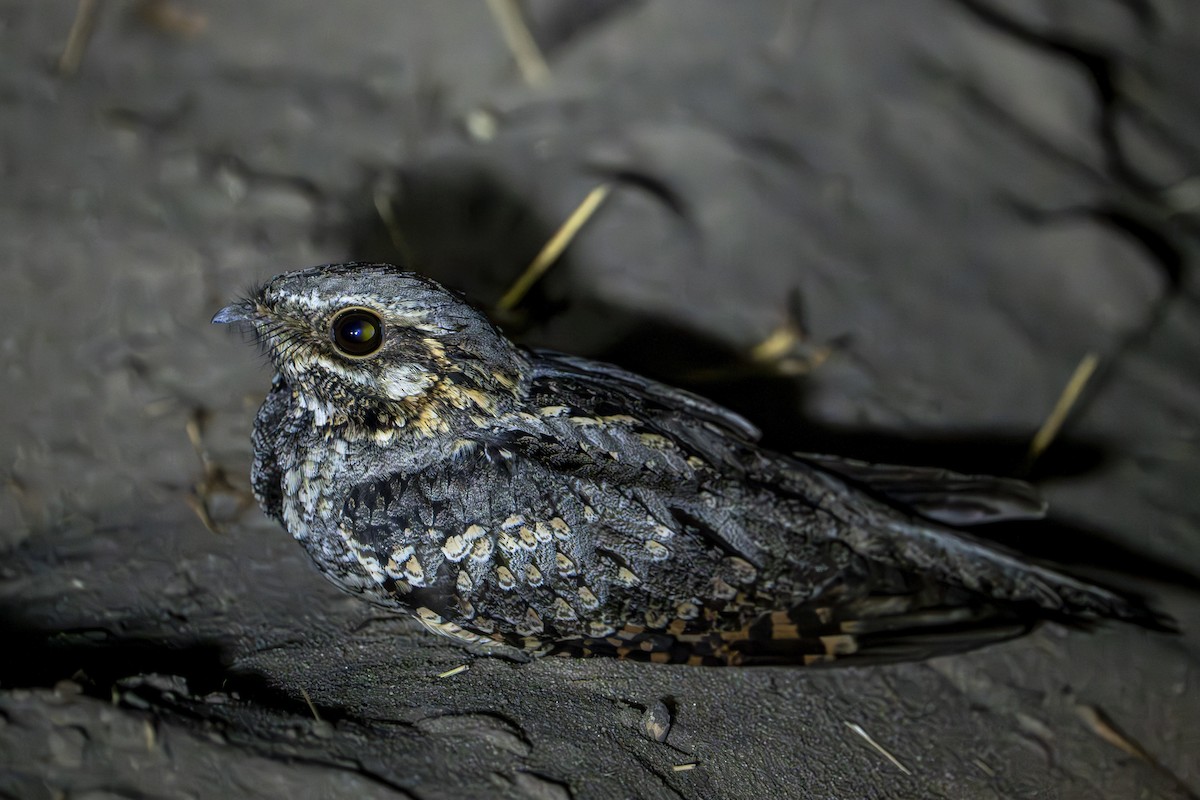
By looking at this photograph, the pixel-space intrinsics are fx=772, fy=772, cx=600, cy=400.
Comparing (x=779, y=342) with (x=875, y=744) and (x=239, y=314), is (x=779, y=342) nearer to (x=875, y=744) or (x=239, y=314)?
(x=875, y=744)

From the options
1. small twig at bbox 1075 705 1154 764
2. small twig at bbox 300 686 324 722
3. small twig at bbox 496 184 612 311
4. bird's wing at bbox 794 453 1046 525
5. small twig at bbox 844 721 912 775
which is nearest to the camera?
small twig at bbox 300 686 324 722

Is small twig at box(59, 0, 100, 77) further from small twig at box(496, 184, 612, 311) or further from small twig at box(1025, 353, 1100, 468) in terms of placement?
small twig at box(1025, 353, 1100, 468)

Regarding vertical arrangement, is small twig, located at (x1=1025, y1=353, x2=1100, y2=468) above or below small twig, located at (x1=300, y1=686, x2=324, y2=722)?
above

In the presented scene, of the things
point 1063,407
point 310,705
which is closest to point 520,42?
point 310,705

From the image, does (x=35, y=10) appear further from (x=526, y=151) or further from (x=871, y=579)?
(x=871, y=579)

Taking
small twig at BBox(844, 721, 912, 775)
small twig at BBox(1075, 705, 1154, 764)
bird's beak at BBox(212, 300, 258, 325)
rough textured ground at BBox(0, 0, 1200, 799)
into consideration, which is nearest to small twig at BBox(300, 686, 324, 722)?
rough textured ground at BBox(0, 0, 1200, 799)

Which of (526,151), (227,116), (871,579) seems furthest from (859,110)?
(227,116)

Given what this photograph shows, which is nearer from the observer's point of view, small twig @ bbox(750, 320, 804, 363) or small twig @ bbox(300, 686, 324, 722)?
small twig @ bbox(300, 686, 324, 722)

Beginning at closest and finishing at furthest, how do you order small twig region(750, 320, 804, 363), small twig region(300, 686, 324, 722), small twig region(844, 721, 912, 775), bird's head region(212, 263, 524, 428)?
small twig region(300, 686, 324, 722) < bird's head region(212, 263, 524, 428) < small twig region(844, 721, 912, 775) < small twig region(750, 320, 804, 363)
